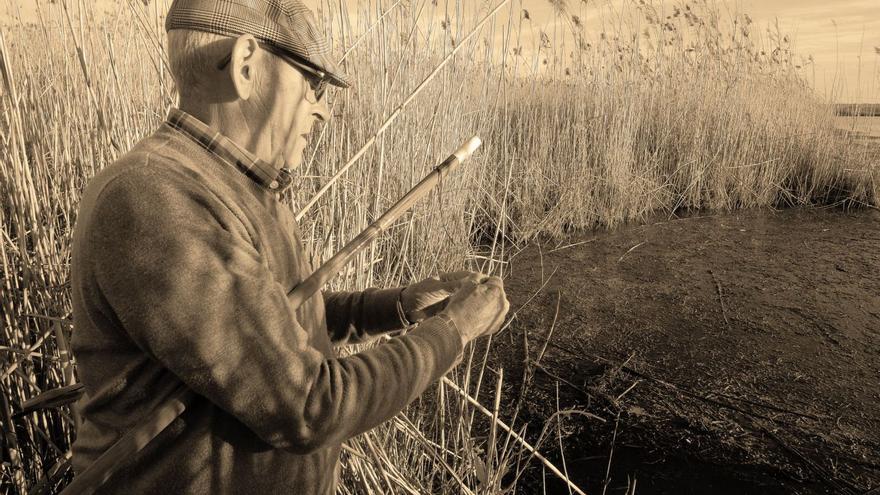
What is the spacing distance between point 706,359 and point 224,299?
2366mm

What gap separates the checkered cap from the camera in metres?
0.72

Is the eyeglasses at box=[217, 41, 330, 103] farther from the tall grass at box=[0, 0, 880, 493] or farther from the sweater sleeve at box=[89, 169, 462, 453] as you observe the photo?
the tall grass at box=[0, 0, 880, 493]

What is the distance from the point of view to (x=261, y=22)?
732 mm

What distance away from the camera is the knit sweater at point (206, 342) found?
610 millimetres

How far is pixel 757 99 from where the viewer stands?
5586 millimetres

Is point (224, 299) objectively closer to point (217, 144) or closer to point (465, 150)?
point (217, 144)

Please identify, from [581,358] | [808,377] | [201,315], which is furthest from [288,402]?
[808,377]

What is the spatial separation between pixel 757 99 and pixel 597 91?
183 centimetres

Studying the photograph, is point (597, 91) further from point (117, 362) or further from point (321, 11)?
point (117, 362)

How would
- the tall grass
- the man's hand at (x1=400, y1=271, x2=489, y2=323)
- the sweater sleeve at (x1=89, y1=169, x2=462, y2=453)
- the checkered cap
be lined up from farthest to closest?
the tall grass
the man's hand at (x1=400, y1=271, x2=489, y2=323)
the checkered cap
the sweater sleeve at (x1=89, y1=169, x2=462, y2=453)

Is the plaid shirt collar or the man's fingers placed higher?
the plaid shirt collar

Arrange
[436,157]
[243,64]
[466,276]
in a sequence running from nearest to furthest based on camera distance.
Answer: [243,64], [466,276], [436,157]

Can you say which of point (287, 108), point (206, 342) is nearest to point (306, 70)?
point (287, 108)

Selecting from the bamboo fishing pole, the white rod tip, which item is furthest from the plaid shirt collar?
the white rod tip
